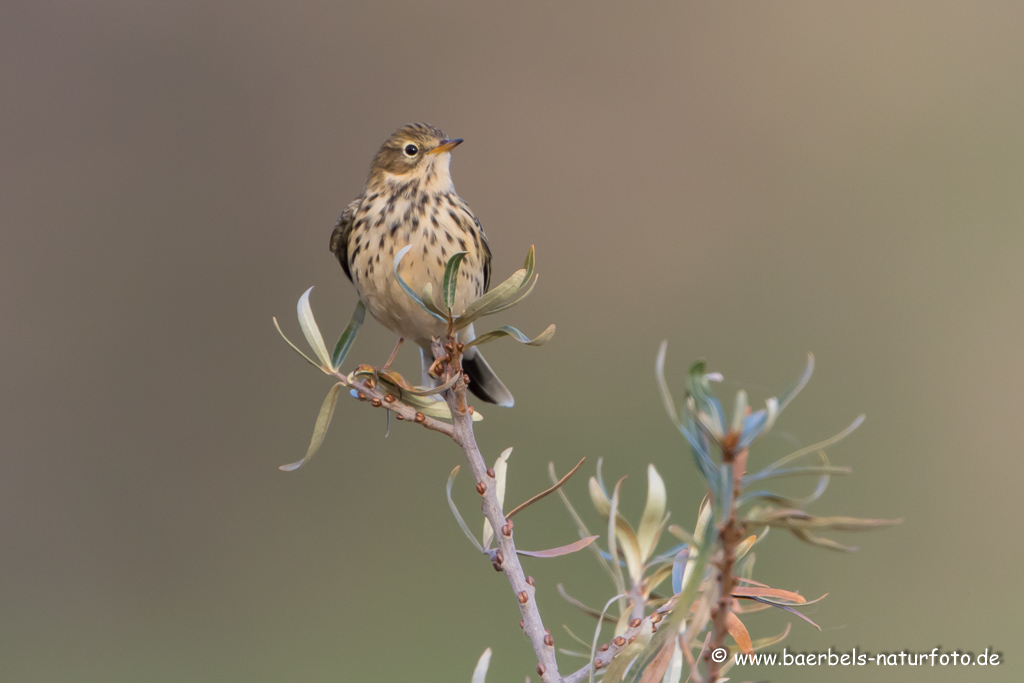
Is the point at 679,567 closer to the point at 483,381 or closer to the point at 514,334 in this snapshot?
the point at 514,334

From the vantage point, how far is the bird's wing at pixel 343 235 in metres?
3.21

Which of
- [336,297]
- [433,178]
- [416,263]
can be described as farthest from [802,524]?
[336,297]

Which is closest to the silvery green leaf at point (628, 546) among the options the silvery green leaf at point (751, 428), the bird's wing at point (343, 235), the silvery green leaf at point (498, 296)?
the silvery green leaf at point (751, 428)

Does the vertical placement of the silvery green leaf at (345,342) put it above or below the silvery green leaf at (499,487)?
above

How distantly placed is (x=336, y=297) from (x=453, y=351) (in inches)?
257

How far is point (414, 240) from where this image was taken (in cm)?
292

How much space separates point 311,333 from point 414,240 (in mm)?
1598

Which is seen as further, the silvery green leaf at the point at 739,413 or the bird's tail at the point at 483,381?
the bird's tail at the point at 483,381

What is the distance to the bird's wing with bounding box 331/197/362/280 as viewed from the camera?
126 inches

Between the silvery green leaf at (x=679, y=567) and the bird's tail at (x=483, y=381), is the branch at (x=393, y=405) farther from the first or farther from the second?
the bird's tail at (x=483, y=381)

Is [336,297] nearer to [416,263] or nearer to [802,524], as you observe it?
[416,263]

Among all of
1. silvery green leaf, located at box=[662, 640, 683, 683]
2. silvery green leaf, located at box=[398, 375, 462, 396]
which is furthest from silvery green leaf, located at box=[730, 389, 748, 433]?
silvery green leaf, located at box=[398, 375, 462, 396]

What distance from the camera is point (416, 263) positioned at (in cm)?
284

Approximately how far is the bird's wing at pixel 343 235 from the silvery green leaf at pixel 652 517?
2.37 m
